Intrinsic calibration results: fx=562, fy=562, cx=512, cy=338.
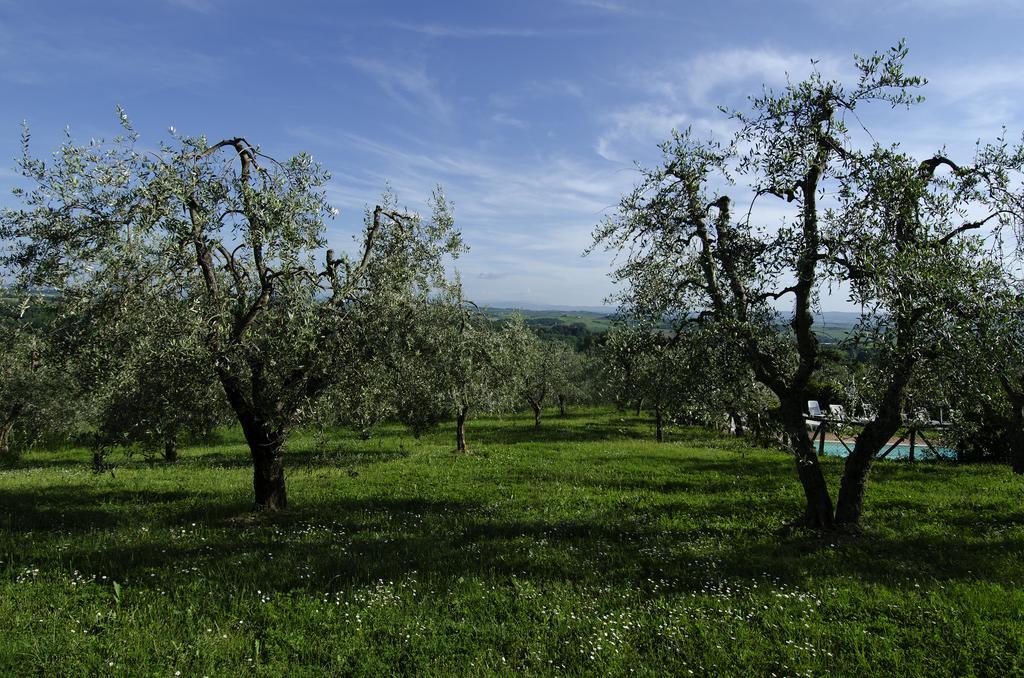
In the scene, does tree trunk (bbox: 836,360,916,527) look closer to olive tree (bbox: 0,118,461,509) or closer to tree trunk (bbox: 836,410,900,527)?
tree trunk (bbox: 836,410,900,527)

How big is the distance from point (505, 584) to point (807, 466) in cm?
769

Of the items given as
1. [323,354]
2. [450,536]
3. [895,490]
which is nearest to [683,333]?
[450,536]

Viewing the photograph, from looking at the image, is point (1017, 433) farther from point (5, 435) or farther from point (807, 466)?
point (5, 435)

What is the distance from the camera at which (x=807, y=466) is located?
1277 centimetres

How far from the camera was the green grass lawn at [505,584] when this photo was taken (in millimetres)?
6988

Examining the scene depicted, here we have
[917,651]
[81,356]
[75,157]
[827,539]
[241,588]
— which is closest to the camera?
[917,651]

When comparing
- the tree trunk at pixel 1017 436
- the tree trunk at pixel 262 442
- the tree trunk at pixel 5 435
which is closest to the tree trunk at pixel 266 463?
the tree trunk at pixel 262 442

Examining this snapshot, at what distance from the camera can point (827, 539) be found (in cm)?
1230

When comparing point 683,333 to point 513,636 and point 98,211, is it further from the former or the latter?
point 98,211

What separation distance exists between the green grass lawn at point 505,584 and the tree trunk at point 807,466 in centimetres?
79

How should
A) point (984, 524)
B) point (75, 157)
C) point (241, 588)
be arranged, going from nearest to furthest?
point (241, 588), point (75, 157), point (984, 524)

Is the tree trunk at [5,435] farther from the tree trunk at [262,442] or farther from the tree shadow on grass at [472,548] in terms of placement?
the tree trunk at [262,442]

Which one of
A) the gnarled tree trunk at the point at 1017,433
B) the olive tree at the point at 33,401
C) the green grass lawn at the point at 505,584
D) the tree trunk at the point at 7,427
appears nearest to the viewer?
the green grass lawn at the point at 505,584

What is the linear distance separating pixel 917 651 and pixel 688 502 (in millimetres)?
9834
